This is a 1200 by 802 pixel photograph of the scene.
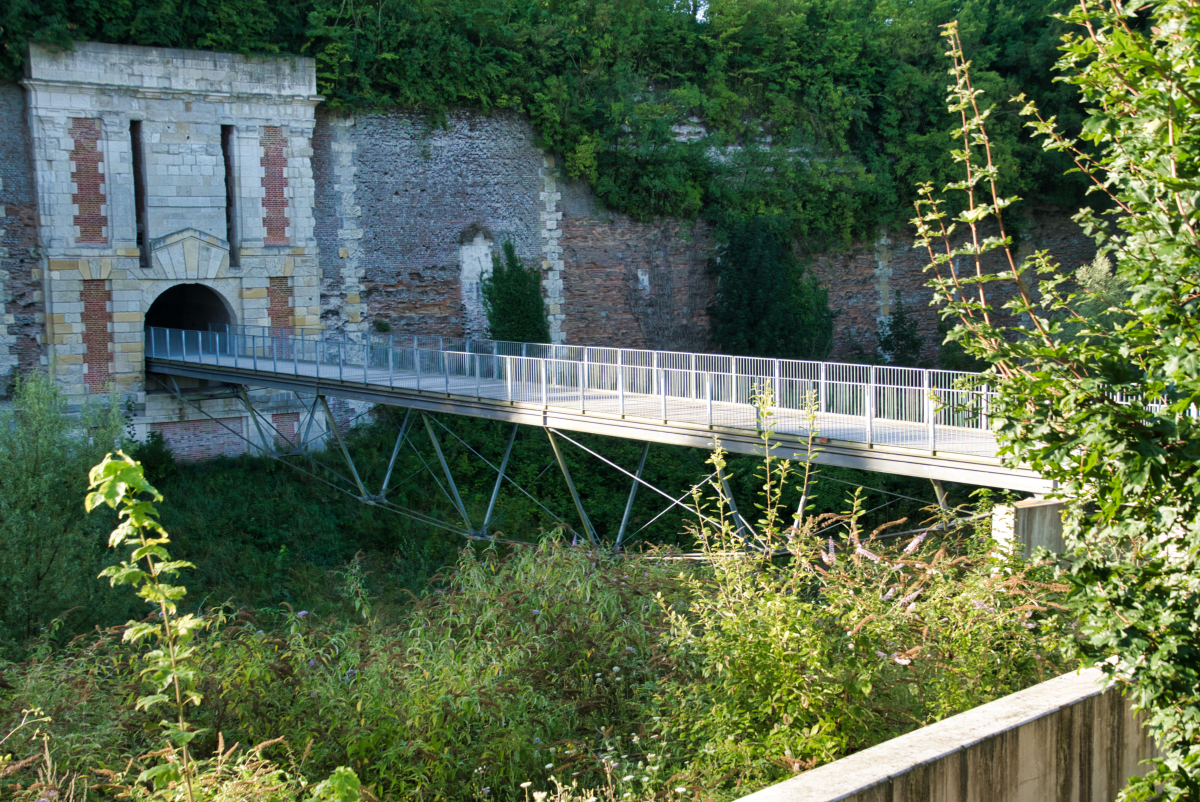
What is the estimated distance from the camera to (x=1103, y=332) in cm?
342

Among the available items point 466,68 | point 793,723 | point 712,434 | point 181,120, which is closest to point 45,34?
point 181,120

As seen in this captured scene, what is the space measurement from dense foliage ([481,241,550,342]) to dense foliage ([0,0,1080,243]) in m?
2.76

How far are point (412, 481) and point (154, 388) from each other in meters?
5.50

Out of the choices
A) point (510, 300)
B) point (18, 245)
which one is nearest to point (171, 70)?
point (18, 245)

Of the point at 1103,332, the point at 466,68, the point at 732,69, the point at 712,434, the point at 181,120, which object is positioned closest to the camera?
the point at 1103,332

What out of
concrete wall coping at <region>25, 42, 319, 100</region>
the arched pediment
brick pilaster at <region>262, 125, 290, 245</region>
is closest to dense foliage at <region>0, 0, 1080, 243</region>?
concrete wall coping at <region>25, 42, 319, 100</region>

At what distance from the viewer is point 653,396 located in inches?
563

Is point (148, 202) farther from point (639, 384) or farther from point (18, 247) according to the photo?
point (639, 384)

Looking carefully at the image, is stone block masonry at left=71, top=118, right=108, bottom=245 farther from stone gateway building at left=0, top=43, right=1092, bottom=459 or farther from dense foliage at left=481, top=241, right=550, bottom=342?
dense foliage at left=481, top=241, right=550, bottom=342

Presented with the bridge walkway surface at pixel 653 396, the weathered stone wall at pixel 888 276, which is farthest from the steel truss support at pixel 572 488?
the weathered stone wall at pixel 888 276

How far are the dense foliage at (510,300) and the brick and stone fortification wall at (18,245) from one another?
9328mm

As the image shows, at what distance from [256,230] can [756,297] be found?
11.9m

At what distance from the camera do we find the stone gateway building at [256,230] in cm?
1947

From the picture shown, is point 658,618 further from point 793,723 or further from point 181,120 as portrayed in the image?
point 181,120
